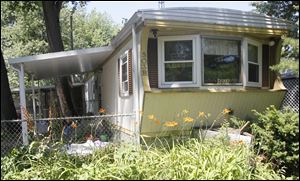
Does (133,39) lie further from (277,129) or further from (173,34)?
(277,129)

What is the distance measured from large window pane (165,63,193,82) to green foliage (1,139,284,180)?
2.73 metres

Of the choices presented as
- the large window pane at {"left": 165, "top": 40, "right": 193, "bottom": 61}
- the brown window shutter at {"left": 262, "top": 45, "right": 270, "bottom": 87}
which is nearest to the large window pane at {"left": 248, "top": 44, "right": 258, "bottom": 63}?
the brown window shutter at {"left": 262, "top": 45, "right": 270, "bottom": 87}

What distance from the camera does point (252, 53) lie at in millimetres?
9516

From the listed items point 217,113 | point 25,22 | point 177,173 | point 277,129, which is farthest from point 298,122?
point 25,22

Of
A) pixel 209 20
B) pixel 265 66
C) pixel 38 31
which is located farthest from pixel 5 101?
pixel 38 31

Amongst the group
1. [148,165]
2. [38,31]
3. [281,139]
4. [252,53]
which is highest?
[38,31]

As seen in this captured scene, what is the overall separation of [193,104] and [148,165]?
366 cm

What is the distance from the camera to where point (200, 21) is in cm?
809

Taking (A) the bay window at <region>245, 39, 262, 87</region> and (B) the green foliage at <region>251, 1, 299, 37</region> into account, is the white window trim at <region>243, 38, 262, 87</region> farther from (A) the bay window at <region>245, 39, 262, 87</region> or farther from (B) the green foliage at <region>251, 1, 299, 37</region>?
(B) the green foliage at <region>251, 1, 299, 37</region>

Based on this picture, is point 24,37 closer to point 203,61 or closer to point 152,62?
point 152,62

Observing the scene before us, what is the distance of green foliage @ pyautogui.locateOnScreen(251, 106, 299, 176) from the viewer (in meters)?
5.38

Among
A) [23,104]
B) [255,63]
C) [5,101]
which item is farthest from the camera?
[5,101]

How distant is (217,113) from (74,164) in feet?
14.9

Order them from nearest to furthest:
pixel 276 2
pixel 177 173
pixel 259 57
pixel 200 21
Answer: pixel 177 173 < pixel 200 21 < pixel 259 57 < pixel 276 2
